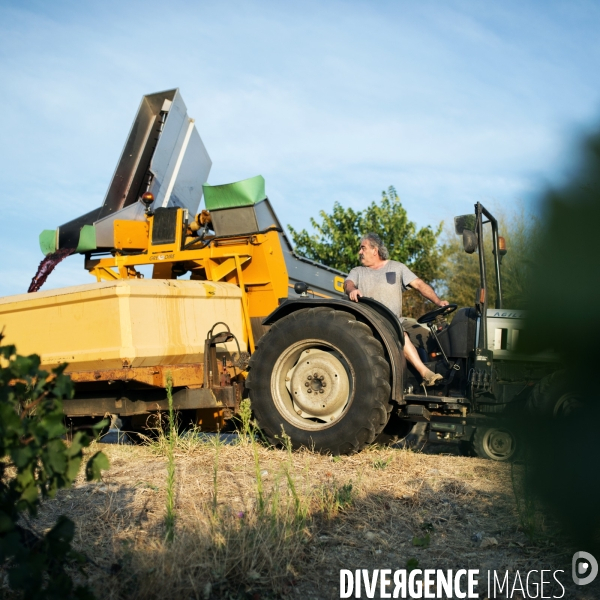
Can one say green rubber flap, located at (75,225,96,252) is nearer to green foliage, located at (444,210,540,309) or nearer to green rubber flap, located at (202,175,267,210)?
green rubber flap, located at (202,175,267,210)

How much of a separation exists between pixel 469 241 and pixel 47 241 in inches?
184

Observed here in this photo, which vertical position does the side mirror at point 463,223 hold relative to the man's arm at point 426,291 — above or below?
above

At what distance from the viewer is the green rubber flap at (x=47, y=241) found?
290 inches

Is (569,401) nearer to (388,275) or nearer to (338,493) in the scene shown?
(338,493)

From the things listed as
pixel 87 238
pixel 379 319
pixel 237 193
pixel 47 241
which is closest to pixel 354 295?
pixel 379 319

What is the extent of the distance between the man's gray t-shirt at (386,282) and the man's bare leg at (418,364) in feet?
1.36

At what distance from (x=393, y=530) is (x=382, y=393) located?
1560 millimetres

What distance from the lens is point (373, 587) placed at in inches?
111

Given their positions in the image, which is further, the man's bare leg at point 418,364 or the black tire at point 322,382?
the man's bare leg at point 418,364

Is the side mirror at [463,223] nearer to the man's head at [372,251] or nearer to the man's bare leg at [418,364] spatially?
the man's head at [372,251]

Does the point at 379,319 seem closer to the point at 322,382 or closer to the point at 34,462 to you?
the point at 322,382

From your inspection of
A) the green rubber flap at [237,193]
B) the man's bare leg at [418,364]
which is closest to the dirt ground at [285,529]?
the man's bare leg at [418,364]

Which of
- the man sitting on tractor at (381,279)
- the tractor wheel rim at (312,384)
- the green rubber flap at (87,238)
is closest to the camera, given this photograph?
the tractor wheel rim at (312,384)

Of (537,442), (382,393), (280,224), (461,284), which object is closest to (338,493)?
(382,393)
